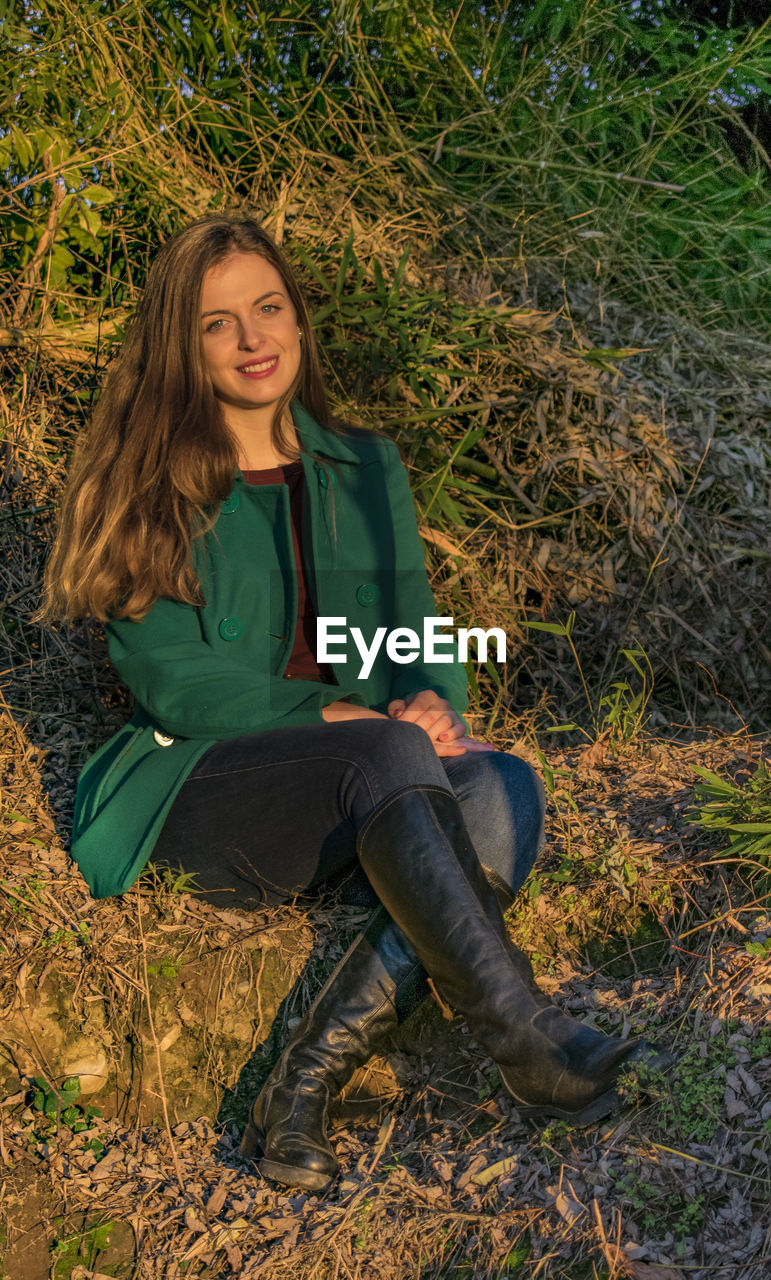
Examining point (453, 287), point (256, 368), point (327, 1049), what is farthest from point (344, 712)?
point (453, 287)

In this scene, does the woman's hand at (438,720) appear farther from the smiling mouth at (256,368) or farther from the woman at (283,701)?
the smiling mouth at (256,368)

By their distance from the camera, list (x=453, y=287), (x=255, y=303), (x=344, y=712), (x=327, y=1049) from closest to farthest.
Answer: (x=327, y=1049)
(x=344, y=712)
(x=255, y=303)
(x=453, y=287)

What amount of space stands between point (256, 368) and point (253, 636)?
25.8 inches

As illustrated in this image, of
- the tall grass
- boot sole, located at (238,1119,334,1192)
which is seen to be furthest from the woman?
the tall grass

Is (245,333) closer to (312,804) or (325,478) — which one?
(325,478)

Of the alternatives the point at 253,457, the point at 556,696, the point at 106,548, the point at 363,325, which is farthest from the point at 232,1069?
the point at 363,325

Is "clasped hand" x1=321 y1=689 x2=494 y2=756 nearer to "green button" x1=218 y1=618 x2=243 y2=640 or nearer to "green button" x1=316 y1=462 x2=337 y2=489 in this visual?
"green button" x1=218 y1=618 x2=243 y2=640

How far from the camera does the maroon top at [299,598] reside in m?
2.80

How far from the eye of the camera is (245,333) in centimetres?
274

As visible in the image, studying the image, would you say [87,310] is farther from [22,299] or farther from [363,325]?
[363,325]

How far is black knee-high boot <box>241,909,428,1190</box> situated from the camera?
214 cm

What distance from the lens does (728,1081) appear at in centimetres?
209

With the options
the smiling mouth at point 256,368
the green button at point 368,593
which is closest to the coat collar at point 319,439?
the smiling mouth at point 256,368

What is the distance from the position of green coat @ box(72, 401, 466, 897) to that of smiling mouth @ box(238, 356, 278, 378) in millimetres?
180
